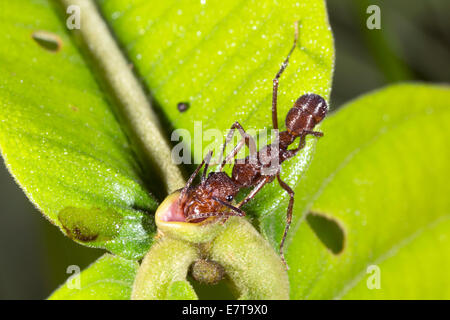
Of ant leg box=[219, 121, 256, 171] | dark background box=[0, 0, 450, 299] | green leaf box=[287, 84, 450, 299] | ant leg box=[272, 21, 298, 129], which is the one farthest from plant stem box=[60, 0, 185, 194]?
dark background box=[0, 0, 450, 299]

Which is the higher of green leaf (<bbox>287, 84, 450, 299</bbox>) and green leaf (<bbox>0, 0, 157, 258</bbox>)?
green leaf (<bbox>0, 0, 157, 258</bbox>)

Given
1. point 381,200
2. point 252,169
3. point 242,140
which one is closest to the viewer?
point 242,140

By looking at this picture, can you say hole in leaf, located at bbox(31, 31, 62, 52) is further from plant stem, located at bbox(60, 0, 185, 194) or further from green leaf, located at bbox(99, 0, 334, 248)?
green leaf, located at bbox(99, 0, 334, 248)

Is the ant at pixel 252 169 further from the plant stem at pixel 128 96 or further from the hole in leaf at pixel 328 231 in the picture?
the hole in leaf at pixel 328 231

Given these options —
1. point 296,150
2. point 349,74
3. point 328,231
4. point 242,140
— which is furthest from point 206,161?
point 349,74

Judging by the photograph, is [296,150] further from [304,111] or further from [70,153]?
[70,153]

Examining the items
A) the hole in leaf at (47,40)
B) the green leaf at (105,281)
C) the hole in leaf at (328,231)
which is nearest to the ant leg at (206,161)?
the green leaf at (105,281)

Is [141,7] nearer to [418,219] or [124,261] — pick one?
[124,261]
